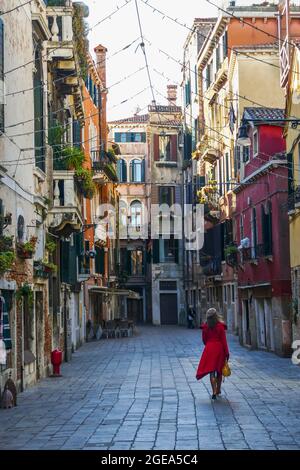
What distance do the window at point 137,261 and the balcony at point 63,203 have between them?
3839cm

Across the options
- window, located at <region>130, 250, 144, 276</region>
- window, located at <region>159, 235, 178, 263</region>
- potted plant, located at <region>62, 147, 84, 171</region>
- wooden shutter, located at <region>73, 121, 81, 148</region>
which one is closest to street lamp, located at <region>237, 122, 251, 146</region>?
potted plant, located at <region>62, 147, 84, 171</region>

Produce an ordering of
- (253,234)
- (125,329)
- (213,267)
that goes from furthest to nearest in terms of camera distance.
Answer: (213,267), (125,329), (253,234)

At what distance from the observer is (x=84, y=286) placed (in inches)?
1421

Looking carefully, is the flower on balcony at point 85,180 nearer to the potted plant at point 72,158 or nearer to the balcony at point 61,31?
the potted plant at point 72,158

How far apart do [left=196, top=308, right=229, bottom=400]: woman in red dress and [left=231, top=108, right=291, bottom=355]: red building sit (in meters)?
10.5

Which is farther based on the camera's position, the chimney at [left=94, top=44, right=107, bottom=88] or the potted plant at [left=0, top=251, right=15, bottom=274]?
the chimney at [left=94, top=44, right=107, bottom=88]

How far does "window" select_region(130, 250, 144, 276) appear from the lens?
61000 millimetres

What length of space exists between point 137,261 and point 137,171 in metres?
6.67

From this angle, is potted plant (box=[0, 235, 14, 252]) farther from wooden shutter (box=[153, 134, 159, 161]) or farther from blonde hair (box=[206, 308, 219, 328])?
wooden shutter (box=[153, 134, 159, 161])

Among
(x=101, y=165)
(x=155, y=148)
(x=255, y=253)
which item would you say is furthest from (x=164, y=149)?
(x=255, y=253)

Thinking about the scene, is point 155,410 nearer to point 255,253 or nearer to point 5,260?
point 5,260

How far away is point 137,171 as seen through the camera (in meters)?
63.2
